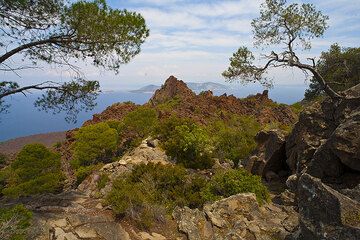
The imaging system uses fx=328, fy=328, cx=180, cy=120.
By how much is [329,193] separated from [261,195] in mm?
8394

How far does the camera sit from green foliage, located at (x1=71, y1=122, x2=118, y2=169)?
33562mm

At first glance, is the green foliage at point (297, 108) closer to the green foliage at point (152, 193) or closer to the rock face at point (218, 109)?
the rock face at point (218, 109)

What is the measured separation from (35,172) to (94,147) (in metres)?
8.62

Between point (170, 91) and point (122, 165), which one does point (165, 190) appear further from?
point (170, 91)

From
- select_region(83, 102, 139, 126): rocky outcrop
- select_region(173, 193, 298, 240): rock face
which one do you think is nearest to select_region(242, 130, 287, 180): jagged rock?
select_region(173, 193, 298, 240): rock face

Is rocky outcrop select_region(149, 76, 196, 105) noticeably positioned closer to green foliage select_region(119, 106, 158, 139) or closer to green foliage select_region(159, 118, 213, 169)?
green foliage select_region(119, 106, 158, 139)

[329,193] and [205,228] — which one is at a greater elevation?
[329,193]

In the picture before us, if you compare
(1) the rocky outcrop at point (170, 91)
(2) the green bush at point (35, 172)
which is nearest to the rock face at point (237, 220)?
(2) the green bush at point (35, 172)

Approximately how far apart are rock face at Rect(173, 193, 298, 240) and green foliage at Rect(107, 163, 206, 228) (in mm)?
1184

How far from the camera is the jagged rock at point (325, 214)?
7.80 m

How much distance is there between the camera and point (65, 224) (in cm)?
1232

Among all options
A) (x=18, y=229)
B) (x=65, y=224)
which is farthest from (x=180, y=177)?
(x=18, y=229)

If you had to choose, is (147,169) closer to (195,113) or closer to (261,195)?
(261,195)

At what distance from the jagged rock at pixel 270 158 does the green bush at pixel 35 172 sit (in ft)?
50.6
